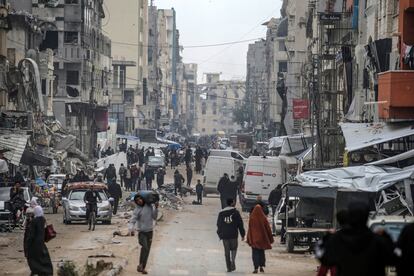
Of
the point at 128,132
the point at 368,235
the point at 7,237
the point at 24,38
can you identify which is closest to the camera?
the point at 368,235

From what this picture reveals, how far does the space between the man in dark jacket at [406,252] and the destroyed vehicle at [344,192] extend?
17161 mm

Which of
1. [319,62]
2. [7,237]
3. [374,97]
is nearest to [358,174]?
[7,237]

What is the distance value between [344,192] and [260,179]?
1921cm

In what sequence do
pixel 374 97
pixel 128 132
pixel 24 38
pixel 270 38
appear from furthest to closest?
1. pixel 270 38
2. pixel 128 132
3. pixel 24 38
4. pixel 374 97

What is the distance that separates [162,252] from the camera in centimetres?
2773

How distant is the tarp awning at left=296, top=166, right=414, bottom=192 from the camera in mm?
27562

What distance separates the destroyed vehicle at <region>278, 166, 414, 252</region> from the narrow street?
64 centimetres

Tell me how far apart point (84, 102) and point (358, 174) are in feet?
192

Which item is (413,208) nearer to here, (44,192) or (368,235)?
(368,235)

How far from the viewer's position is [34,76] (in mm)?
61094

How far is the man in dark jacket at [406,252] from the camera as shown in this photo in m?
9.40

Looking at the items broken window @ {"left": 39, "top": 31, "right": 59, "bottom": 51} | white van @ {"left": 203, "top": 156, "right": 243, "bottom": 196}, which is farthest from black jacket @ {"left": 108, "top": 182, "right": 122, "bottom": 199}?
broken window @ {"left": 39, "top": 31, "right": 59, "bottom": 51}

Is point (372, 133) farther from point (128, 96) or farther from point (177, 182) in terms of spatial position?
point (128, 96)

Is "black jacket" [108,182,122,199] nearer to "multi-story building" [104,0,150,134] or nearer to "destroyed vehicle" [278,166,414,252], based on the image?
"destroyed vehicle" [278,166,414,252]
